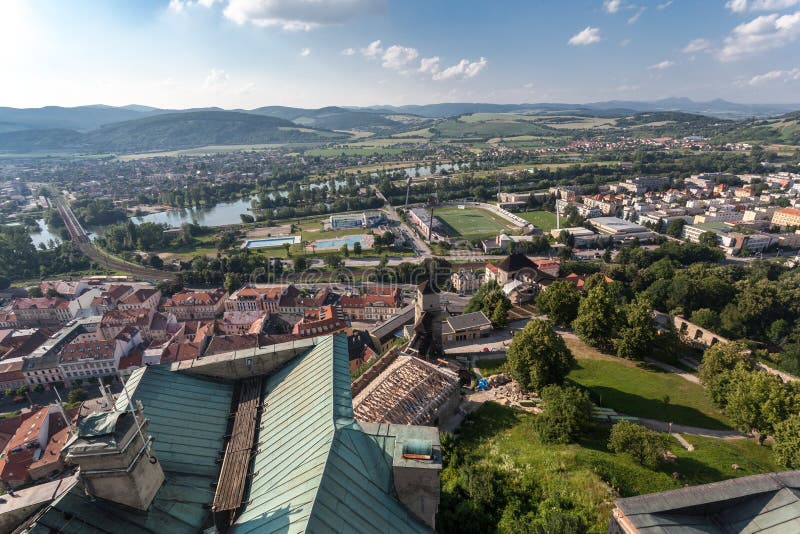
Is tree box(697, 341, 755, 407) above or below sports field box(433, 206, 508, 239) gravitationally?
above

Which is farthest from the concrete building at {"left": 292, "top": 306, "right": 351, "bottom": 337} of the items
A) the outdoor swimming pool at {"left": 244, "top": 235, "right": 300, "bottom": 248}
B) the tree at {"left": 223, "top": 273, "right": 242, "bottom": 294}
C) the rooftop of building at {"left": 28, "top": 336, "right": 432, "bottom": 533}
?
the outdoor swimming pool at {"left": 244, "top": 235, "right": 300, "bottom": 248}

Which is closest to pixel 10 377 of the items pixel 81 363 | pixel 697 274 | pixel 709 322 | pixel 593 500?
pixel 81 363

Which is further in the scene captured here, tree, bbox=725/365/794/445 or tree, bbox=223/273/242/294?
tree, bbox=223/273/242/294

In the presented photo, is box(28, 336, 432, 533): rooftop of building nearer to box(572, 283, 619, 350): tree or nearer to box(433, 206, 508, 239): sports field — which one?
box(572, 283, 619, 350): tree

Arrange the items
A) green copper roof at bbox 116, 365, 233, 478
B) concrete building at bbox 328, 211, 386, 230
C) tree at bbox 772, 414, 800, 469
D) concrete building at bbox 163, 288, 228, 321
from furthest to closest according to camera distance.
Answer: concrete building at bbox 328, 211, 386, 230 → concrete building at bbox 163, 288, 228, 321 → tree at bbox 772, 414, 800, 469 → green copper roof at bbox 116, 365, 233, 478

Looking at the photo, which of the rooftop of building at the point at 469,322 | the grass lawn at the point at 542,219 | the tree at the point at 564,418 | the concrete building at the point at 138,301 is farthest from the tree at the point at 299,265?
the grass lawn at the point at 542,219

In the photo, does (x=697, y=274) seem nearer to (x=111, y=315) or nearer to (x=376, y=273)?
(x=376, y=273)

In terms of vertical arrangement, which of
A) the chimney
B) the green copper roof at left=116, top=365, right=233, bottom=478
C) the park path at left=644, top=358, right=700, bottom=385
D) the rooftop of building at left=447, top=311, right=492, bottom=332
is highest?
the chimney

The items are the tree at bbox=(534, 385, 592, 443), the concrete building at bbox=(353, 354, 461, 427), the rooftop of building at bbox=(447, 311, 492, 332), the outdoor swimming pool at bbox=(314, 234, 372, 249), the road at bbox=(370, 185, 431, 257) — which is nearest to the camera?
the tree at bbox=(534, 385, 592, 443)

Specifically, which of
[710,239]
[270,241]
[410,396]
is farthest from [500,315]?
[270,241]
